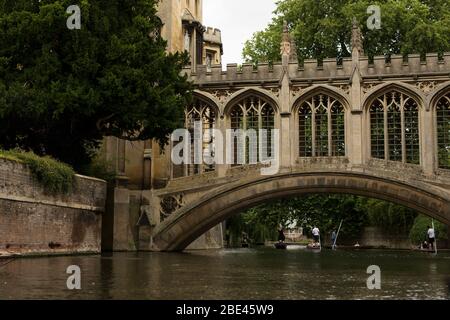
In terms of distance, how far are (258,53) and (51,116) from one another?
61.7ft

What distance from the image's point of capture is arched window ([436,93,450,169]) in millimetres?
22062

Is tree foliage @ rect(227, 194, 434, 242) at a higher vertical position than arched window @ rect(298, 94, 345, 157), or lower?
lower

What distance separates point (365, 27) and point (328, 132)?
10.9 m

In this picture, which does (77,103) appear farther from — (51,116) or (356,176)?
(356,176)

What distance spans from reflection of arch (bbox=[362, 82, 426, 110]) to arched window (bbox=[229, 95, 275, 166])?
3074 millimetres

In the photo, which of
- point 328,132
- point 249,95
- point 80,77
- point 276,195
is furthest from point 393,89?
point 80,77

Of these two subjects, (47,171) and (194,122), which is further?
(194,122)

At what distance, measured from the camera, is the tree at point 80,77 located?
1733 cm

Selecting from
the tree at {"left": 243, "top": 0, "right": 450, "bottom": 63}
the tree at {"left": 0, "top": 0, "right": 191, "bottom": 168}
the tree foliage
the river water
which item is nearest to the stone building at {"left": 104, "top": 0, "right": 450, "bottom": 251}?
the tree at {"left": 0, "top": 0, "right": 191, "bottom": 168}

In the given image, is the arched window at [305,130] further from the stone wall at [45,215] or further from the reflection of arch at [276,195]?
the stone wall at [45,215]

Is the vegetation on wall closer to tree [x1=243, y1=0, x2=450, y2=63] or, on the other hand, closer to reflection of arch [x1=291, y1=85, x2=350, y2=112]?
reflection of arch [x1=291, y1=85, x2=350, y2=112]

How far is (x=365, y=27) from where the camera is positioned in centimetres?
3127

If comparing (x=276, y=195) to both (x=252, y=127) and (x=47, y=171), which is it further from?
(x=47, y=171)
